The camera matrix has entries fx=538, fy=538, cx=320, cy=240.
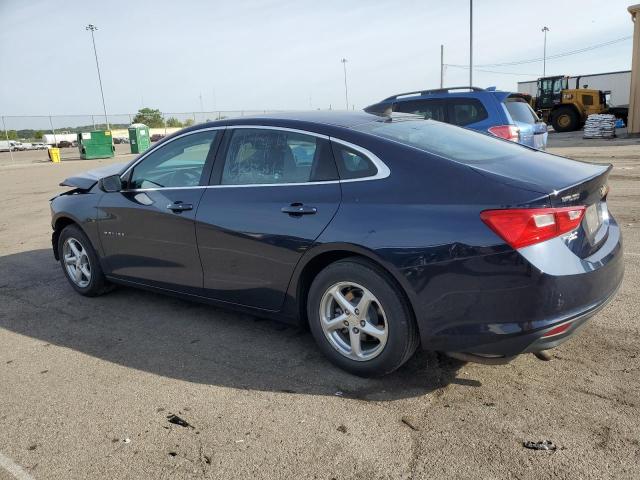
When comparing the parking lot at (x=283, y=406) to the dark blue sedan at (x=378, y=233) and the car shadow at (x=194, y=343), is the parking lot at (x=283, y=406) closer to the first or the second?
the car shadow at (x=194, y=343)

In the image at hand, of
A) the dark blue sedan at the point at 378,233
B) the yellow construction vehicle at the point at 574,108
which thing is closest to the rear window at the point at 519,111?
the dark blue sedan at the point at 378,233

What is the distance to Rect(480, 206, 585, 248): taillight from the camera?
2.65 meters

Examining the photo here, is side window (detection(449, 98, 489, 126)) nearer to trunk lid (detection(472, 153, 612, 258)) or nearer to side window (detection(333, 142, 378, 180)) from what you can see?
trunk lid (detection(472, 153, 612, 258))

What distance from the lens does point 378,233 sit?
3.00 meters

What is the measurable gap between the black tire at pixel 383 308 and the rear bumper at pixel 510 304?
0.42 feet

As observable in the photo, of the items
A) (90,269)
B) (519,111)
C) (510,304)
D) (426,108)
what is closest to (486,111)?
(519,111)

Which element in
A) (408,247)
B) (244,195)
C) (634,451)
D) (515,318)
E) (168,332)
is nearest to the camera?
(634,451)

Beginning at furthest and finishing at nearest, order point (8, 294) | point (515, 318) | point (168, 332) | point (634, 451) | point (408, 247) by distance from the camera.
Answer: point (8, 294) → point (168, 332) → point (408, 247) → point (515, 318) → point (634, 451)

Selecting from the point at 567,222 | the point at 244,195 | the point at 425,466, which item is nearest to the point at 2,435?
the point at 244,195

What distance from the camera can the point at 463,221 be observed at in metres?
2.77

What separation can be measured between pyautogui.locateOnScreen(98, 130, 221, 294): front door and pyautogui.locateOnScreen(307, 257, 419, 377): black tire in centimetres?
122

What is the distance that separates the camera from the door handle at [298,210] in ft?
10.9

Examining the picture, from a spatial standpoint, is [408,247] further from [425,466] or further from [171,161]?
[171,161]

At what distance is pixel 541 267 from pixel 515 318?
29cm
